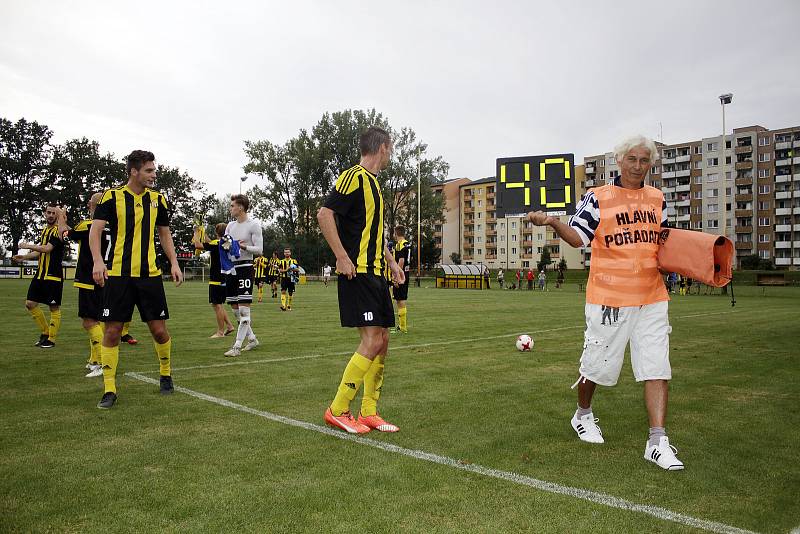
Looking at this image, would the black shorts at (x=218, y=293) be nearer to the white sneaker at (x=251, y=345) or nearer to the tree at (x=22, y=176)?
the white sneaker at (x=251, y=345)

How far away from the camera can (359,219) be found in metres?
4.48

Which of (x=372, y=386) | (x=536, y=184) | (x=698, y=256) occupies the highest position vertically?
(x=536, y=184)

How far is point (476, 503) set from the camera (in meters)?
3.02

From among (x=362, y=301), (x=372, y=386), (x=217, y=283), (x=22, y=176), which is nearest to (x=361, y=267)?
(x=362, y=301)

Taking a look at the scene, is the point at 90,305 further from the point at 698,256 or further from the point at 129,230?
the point at 698,256

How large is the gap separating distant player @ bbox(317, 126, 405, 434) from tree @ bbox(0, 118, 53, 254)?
254ft

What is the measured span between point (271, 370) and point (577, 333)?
291 inches

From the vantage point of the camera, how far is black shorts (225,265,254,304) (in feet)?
29.5

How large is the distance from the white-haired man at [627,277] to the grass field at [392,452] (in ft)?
2.01

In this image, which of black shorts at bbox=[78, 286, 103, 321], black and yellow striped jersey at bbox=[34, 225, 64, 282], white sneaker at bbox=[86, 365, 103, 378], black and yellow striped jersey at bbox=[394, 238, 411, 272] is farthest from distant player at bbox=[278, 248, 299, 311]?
white sneaker at bbox=[86, 365, 103, 378]

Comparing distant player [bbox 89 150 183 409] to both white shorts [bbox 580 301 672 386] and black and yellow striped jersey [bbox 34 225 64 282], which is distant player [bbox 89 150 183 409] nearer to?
white shorts [bbox 580 301 672 386]

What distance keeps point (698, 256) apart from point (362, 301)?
2424mm

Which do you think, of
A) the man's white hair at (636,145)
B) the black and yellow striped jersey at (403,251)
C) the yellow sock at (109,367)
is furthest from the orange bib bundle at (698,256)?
the black and yellow striped jersey at (403,251)

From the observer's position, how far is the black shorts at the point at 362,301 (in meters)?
4.36
